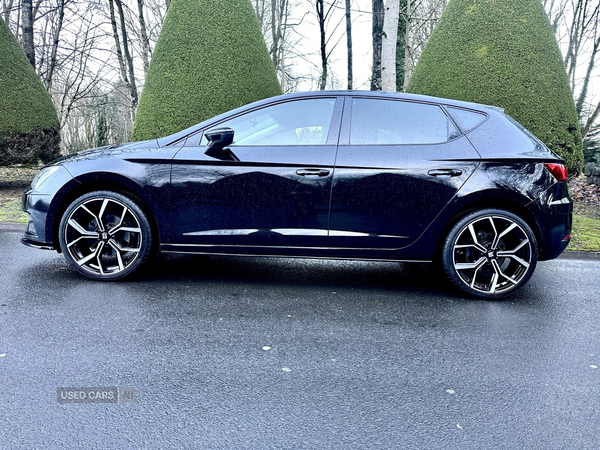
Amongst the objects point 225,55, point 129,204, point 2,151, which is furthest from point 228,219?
point 2,151

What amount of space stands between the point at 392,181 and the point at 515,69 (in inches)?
200

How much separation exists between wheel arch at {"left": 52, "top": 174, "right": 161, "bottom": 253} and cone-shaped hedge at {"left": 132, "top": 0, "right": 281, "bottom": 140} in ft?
12.0

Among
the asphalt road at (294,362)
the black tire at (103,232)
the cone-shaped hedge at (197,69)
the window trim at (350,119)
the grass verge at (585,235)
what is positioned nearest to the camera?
the asphalt road at (294,362)

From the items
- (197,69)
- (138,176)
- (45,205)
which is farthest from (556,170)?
(197,69)

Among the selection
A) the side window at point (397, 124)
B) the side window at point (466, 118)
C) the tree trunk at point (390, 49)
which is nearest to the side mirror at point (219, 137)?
the side window at point (397, 124)

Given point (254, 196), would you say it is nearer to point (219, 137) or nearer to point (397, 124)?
point (219, 137)

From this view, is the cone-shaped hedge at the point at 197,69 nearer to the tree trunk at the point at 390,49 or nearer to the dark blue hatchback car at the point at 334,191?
the tree trunk at the point at 390,49

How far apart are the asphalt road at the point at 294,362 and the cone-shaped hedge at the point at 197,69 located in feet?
13.0

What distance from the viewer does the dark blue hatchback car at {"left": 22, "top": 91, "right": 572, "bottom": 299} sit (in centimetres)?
415

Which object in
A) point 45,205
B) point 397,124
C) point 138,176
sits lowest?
point 45,205

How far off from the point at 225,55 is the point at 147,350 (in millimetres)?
6198

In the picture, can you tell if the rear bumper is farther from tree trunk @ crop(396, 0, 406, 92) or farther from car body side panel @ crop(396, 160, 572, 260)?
tree trunk @ crop(396, 0, 406, 92)

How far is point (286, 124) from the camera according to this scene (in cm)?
434

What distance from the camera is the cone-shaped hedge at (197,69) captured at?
8023 mm
